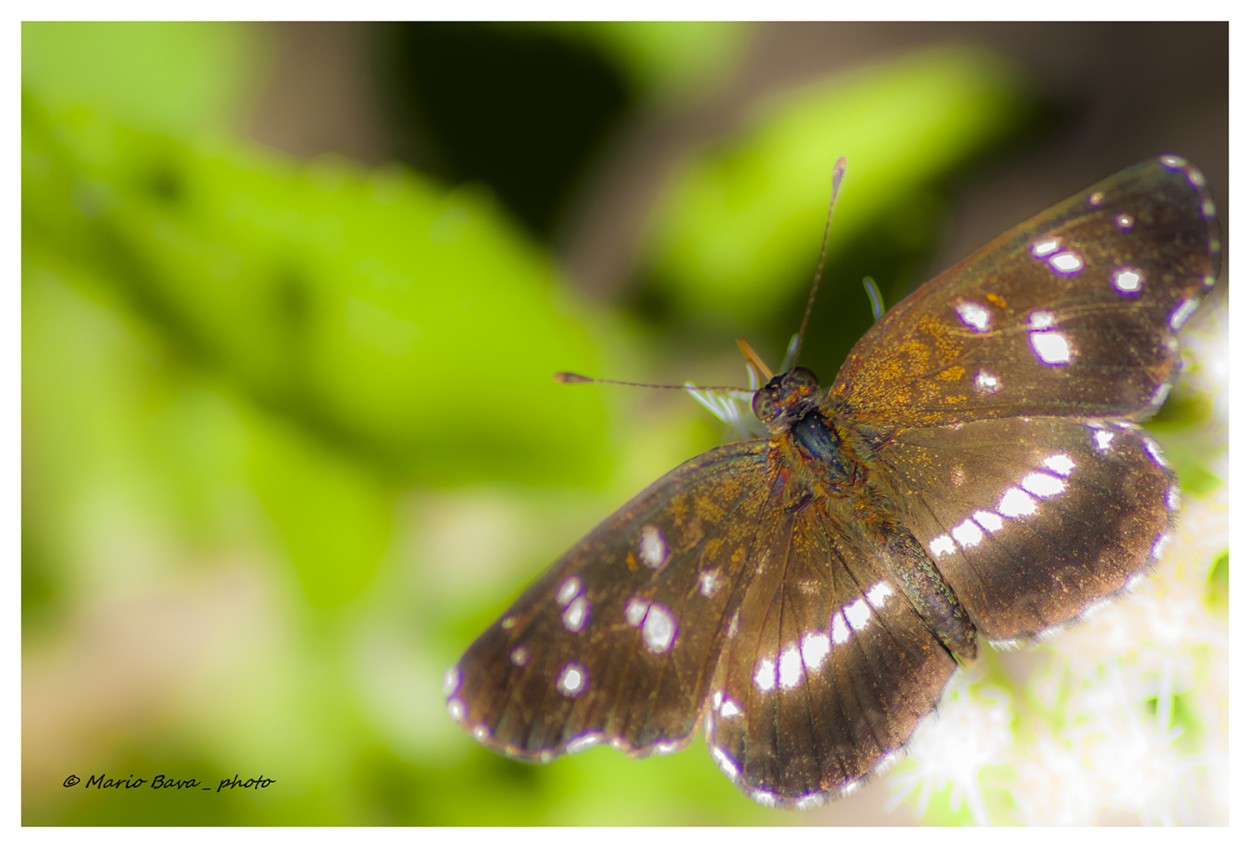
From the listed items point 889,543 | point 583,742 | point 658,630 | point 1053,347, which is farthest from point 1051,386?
point 583,742

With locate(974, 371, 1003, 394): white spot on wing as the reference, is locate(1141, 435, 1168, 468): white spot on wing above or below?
below

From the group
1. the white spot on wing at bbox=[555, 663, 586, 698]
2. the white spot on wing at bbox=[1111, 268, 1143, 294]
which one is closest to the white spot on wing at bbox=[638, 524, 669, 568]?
the white spot on wing at bbox=[555, 663, 586, 698]

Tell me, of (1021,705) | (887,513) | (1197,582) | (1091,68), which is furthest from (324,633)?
(1091,68)

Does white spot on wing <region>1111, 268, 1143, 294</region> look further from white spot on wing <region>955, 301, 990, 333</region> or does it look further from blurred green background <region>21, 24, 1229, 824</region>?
blurred green background <region>21, 24, 1229, 824</region>

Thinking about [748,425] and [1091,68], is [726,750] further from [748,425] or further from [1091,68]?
[1091,68]

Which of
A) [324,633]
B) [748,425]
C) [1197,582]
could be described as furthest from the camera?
[324,633]
